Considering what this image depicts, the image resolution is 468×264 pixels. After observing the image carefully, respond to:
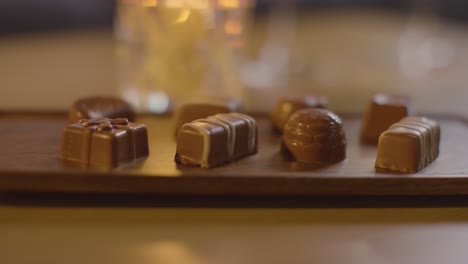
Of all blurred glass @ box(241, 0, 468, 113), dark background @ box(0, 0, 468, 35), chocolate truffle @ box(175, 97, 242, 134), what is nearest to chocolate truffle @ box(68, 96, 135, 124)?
chocolate truffle @ box(175, 97, 242, 134)

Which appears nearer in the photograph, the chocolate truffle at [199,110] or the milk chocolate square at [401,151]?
the milk chocolate square at [401,151]

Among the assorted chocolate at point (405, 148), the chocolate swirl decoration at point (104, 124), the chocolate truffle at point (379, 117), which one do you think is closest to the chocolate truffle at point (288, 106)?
the chocolate truffle at point (379, 117)

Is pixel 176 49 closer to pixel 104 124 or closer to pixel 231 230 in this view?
pixel 104 124

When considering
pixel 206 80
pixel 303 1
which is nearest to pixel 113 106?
pixel 206 80

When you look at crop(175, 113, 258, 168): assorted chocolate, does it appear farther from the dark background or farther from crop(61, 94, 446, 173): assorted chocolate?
the dark background

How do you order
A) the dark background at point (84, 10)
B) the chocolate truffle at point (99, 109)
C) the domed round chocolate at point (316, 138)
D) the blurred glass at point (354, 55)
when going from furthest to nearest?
the dark background at point (84, 10) < the blurred glass at point (354, 55) < the chocolate truffle at point (99, 109) < the domed round chocolate at point (316, 138)

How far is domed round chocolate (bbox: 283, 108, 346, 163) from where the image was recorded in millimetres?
953

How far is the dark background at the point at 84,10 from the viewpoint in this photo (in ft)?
9.54

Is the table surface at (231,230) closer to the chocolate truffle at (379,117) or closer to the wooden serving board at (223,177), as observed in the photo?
the wooden serving board at (223,177)

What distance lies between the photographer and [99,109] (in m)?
1.08

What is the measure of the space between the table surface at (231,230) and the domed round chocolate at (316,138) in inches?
3.4

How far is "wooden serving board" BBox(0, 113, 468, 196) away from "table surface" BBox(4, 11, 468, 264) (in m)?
0.03

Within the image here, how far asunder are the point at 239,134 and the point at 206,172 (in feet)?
0.37

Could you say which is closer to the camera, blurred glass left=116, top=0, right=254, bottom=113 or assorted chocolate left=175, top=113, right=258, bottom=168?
assorted chocolate left=175, top=113, right=258, bottom=168
